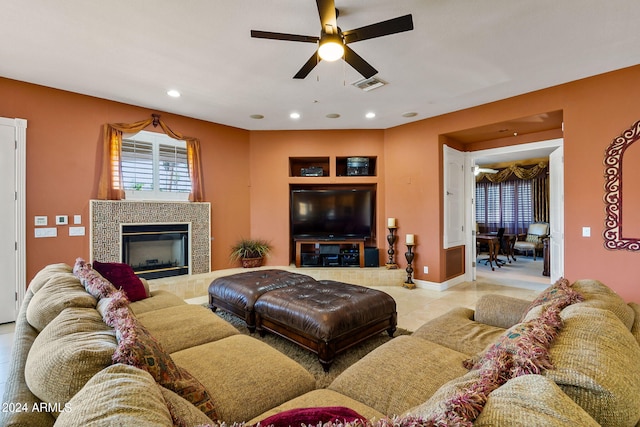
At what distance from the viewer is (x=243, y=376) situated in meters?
1.49

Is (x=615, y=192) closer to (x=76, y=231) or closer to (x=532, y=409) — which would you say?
(x=532, y=409)

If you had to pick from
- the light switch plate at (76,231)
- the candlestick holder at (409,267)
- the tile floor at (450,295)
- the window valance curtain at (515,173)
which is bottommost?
the tile floor at (450,295)

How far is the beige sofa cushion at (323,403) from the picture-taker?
1259mm

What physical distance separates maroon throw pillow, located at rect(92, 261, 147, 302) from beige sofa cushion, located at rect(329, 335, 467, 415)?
2.14 meters

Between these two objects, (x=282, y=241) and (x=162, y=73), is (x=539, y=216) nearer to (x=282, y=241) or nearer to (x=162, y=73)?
(x=282, y=241)

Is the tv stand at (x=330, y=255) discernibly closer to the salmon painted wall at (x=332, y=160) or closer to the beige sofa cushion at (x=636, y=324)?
the salmon painted wall at (x=332, y=160)

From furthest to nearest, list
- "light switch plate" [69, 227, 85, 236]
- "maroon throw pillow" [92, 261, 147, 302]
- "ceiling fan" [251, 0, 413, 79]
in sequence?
"light switch plate" [69, 227, 85, 236] < "maroon throw pillow" [92, 261, 147, 302] < "ceiling fan" [251, 0, 413, 79]

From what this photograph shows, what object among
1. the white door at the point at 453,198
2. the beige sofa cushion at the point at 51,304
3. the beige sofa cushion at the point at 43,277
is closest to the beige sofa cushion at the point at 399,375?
the beige sofa cushion at the point at 51,304

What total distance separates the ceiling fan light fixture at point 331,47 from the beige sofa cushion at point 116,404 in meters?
2.16

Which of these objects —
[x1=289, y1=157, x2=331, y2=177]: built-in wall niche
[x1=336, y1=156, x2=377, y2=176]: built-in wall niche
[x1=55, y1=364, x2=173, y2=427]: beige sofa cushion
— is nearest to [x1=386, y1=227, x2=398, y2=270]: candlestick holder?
[x1=336, y1=156, x2=377, y2=176]: built-in wall niche

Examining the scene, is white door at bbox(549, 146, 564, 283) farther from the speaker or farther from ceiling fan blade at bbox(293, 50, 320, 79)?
ceiling fan blade at bbox(293, 50, 320, 79)

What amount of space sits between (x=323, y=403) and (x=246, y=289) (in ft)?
6.46

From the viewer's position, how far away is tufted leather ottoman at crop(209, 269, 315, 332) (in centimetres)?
300

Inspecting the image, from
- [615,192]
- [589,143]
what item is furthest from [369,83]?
[615,192]
